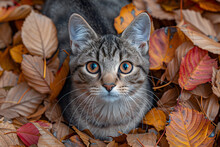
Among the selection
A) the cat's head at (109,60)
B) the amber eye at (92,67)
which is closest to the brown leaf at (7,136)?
the cat's head at (109,60)

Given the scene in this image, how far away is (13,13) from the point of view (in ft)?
7.41

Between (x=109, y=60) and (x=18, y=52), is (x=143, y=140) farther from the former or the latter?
(x=18, y=52)

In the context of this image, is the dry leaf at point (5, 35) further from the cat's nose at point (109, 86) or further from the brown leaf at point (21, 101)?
the cat's nose at point (109, 86)

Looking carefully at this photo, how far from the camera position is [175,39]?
191 cm

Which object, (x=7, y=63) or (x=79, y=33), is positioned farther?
(x=7, y=63)

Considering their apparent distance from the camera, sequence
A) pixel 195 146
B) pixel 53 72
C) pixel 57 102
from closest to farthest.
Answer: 1. pixel 195 146
2. pixel 57 102
3. pixel 53 72

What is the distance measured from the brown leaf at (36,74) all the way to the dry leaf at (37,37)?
0.49ft

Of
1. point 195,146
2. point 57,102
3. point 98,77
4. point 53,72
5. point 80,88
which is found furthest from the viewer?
point 53,72

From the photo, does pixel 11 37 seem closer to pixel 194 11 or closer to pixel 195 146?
pixel 194 11

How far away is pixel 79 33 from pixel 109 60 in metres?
0.31

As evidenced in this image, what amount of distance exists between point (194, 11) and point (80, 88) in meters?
1.20

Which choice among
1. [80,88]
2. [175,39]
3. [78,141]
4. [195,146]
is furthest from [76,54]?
[195,146]

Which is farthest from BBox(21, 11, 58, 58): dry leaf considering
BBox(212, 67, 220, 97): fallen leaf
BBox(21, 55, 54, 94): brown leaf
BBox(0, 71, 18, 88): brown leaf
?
BBox(212, 67, 220, 97): fallen leaf

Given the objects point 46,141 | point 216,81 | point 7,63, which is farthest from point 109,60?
point 7,63
